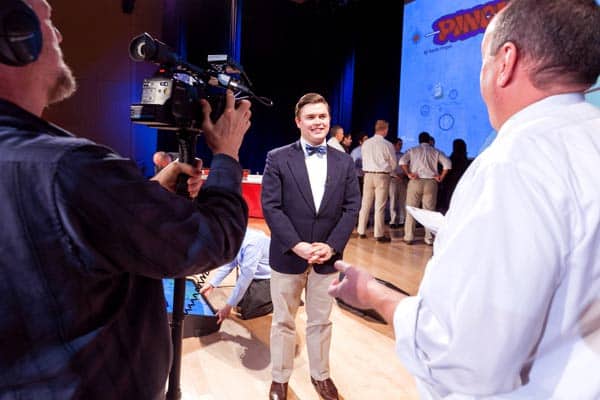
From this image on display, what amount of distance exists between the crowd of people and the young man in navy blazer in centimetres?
136

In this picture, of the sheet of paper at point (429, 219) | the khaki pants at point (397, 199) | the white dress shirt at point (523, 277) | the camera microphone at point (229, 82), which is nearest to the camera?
the white dress shirt at point (523, 277)

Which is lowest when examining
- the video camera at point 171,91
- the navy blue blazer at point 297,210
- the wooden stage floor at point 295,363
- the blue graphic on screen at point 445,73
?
the wooden stage floor at point 295,363

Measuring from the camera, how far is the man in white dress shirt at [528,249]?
66 centimetres

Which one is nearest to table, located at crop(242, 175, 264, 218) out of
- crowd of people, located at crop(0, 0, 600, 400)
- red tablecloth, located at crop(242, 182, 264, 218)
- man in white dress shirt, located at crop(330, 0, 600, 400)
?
red tablecloth, located at crop(242, 182, 264, 218)

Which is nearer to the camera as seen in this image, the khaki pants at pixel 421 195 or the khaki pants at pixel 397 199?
the khaki pants at pixel 421 195

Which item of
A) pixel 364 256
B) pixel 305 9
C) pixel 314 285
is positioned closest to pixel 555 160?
pixel 314 285

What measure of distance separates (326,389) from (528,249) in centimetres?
197

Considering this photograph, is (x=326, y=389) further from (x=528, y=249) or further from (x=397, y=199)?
(x=397, y=199)

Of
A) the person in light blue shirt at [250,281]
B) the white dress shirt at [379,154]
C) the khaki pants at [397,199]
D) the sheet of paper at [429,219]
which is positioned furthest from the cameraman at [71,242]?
the khaki pants at [397,199]

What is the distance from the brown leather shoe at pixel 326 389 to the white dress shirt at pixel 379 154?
447cm

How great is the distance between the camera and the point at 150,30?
9531 mm

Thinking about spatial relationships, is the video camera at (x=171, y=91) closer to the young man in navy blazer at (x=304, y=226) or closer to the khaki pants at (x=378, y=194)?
the young man in navy blazer at (x=304, y=226)

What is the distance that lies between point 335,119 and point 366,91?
1128 mm

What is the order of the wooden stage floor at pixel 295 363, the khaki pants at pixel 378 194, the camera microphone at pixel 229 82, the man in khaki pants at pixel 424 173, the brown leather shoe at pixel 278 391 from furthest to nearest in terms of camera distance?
the khaki pants at pixel 378 194 → the man in khaki pants at pixel 424 173 → the wooden stage floor at pixel 295 363 → the brown leather shoe at pixel 278 391 → the camera microphone at pixel 229 82
